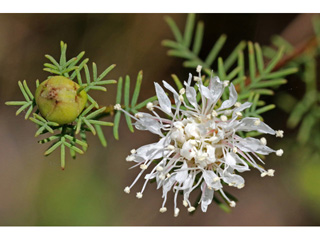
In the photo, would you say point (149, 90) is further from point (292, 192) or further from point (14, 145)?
point (292, 192)

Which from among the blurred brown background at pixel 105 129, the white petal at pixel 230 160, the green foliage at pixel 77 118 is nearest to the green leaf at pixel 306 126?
the blurred brown background at pixel 105 129

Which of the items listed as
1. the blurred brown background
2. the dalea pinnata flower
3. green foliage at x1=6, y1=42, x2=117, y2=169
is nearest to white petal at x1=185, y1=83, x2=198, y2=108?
the dalea pinnata flower

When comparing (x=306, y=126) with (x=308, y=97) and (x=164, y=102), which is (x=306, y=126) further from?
(x=164, y=102)

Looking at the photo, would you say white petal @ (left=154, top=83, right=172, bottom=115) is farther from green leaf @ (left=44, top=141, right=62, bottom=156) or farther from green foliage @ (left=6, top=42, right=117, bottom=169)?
green leaf @ (left=44, top=141, right=62, bottom=156)

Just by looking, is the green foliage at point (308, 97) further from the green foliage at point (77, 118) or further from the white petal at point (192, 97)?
the green foliage at point (77, 118)

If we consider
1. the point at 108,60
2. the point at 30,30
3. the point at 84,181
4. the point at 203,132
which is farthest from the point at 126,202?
the point at 203,132

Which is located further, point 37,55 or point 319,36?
point 37,55
